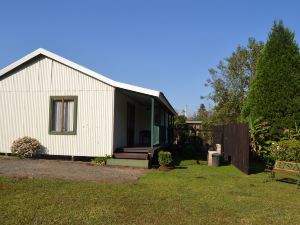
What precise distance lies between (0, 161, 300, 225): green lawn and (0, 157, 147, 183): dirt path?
2.68 feet

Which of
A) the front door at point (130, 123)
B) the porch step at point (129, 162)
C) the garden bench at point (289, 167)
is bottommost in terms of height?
the porch step at point (129, 162)

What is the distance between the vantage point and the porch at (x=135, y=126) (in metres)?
14.4

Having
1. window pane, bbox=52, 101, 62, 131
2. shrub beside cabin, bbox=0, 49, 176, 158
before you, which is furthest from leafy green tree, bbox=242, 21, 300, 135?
window pane, bbox=52, 101, 62, 131

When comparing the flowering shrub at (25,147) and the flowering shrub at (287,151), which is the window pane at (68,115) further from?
the flowering shrub at (287,151)

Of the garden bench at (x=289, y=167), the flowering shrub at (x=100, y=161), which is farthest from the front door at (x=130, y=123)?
the garden bench at (x=289, y=167)

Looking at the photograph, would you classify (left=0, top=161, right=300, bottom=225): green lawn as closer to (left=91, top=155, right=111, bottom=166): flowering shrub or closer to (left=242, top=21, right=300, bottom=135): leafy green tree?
(left=91, top=155, right=111, bottom=166): flowering shrub

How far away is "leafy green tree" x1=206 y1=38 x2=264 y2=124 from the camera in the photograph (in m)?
26.8

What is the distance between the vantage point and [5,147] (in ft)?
51.5

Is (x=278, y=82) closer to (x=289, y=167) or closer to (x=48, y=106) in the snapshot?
(x=289, y=167)

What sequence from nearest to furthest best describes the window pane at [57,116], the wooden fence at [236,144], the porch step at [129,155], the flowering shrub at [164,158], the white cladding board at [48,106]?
the wooden fence at [236,144], the flowering shrub at [164,158], the porch step at [129,155], the white cladding board at [48,106], the window pane at [57,116]

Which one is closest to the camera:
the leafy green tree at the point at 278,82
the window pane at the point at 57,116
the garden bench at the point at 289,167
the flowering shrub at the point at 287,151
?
the garden bench at the point at 289,167

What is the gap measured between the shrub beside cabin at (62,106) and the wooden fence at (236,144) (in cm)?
324

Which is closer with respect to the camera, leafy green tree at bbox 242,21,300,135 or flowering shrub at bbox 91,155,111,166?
flowering shrub at bbox 91,155,111,166

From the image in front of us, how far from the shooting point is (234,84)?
27375 millimetres
